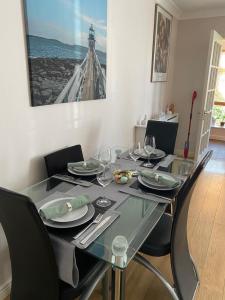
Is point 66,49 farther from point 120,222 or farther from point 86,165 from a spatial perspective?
point 120,222

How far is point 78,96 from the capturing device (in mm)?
1898

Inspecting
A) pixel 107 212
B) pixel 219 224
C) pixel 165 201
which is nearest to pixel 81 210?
pixel 107 212

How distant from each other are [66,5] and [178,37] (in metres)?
3.00

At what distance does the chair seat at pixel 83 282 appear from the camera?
3.51 feet

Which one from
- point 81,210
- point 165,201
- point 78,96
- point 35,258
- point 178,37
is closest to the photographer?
point 35,258

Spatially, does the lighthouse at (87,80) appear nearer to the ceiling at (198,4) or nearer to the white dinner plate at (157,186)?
the white dinner plate at (157,186)

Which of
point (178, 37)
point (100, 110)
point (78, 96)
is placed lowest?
point (100, 110)

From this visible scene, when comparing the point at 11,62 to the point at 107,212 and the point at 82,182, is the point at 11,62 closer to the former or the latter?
the point at 82,182

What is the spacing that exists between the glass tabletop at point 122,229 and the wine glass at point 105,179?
0.30 ft

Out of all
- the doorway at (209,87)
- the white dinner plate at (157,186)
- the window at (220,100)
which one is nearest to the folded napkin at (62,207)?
the white dinner plate at (157,186)

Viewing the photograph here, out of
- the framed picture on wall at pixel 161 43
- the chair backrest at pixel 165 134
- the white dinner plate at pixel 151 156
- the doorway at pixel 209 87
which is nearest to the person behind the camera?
the white dinner plate at pixel 151 156

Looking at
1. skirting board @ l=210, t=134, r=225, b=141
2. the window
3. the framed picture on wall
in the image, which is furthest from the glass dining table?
the window

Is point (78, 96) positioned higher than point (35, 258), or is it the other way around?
point (78, 96)

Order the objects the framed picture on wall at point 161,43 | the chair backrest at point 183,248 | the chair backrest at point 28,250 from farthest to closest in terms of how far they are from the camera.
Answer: the framed picture on wall at point 161,43 < the chair backrest at point 183,248 < the chair backrest at point 28,250
